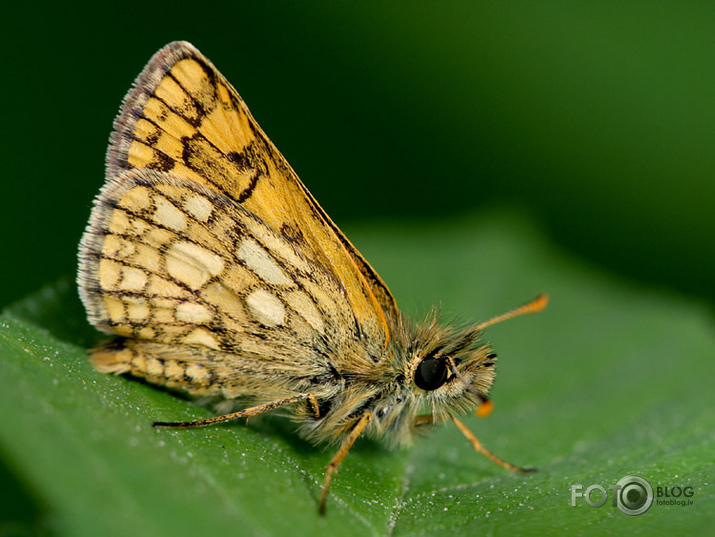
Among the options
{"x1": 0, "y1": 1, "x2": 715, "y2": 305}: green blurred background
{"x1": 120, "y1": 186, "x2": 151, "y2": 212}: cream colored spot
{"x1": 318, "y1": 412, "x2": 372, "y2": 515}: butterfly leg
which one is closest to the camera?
{"x1": 318, "y1": 412, "x2": 372, "y2": 515}: butterfly leg

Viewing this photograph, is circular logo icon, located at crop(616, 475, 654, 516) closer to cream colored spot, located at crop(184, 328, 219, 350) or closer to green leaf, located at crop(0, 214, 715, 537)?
green leaf, located at crop(0, 214, 715, 537)

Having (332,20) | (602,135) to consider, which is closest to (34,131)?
(332,20)

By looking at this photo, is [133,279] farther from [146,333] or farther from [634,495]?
[634,495]

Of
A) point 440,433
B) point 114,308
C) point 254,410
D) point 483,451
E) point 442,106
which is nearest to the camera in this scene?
point 254,410

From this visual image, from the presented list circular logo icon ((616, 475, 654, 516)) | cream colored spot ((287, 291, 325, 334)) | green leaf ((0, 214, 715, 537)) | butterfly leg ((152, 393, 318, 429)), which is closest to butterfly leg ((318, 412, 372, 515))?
green leaf ((0, 214, 715, 537))

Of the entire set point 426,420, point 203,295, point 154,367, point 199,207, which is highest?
point 199,207

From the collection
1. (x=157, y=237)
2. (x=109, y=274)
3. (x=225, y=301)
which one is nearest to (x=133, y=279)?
(x=109, y=274)

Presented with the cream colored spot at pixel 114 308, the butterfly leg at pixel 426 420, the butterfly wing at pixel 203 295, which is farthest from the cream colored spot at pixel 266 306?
the butterfly leg at pixel 426 420
